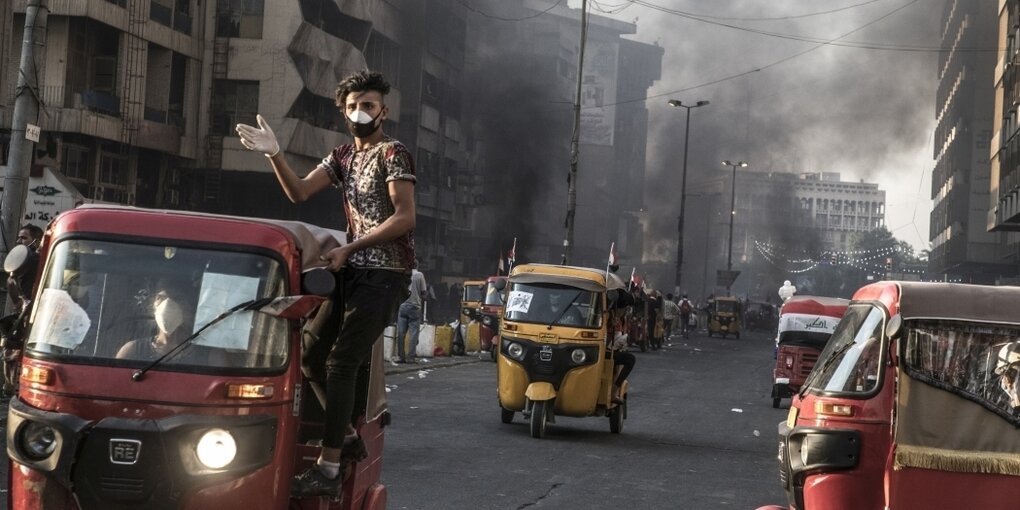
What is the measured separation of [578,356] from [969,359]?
863 cm

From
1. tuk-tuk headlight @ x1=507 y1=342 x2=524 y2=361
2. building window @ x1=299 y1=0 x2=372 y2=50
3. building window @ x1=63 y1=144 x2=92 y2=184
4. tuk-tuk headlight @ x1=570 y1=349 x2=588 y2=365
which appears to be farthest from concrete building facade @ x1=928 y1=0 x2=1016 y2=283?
tuk-tuk headlight @ x1=507 y1=342 x2=524 y2=361

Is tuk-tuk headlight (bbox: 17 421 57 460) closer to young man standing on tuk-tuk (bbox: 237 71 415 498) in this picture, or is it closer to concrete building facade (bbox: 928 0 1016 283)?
young man standing on tuk-tuk (bbox: 237 71 415 498)

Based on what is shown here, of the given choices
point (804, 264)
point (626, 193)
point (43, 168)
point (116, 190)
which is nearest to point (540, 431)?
point (43, 168)

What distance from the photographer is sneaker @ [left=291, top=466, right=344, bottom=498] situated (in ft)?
18.6

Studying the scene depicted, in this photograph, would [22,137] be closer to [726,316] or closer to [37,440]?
[37,440]

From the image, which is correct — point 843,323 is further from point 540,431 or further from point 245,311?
point 540,431

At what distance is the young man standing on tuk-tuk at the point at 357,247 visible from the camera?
5762 millimetres

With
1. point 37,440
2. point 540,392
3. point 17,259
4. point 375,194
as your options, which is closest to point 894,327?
point 375,194

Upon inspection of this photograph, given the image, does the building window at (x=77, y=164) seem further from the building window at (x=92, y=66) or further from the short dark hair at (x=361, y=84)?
the short dark hair at (x=361, y=84)

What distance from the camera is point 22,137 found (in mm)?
14156

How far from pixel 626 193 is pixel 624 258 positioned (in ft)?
53.1

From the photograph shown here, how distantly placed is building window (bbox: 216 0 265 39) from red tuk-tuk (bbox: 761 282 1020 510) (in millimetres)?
38376

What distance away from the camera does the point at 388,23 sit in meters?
53.8

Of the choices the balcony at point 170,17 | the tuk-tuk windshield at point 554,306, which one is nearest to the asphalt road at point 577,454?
the tuk-tuk windshield at point 554,306
